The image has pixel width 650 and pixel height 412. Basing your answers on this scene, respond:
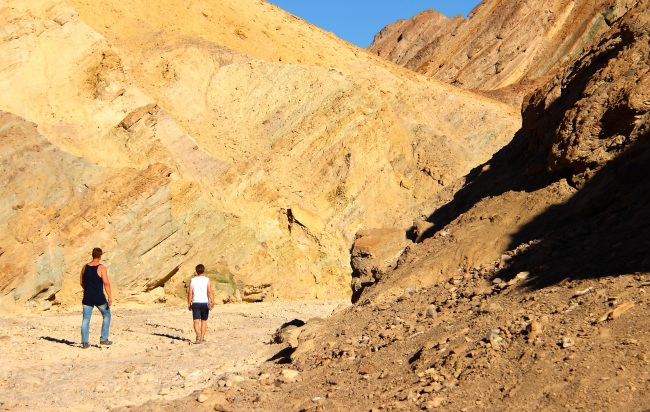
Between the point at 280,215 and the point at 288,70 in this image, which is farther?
the point at 288,70

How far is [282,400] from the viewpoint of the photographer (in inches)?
277

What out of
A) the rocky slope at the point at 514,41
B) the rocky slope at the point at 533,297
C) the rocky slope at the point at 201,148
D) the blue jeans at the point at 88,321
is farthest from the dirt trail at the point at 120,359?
the rocky slope at the point at 514,41

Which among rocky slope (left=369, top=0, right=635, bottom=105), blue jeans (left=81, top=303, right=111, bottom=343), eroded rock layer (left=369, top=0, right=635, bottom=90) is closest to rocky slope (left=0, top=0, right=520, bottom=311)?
blue jeans (left=81, top=303, right=111, bottom=343)

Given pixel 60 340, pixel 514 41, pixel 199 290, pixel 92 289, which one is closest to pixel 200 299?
pixel 199 290

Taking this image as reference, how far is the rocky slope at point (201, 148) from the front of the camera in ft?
58.9

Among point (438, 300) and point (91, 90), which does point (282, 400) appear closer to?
point (438, 300)

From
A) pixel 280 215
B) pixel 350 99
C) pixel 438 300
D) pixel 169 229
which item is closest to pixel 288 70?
pixel 350 99

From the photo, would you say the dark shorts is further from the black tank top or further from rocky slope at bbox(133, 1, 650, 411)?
rocky slope at bbox(133, 1, 650, 411)

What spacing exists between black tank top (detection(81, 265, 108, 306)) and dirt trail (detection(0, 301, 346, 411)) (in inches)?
24.4

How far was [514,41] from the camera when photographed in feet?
143

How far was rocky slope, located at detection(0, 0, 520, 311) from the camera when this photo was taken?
18.0 meters

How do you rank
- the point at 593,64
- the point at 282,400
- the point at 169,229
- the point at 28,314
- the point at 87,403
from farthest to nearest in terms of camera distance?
the point at 169,229 < the point at 28,314 < the point at 593,64 < the point at 87,403 < the point at 282,400

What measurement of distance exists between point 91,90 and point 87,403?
525 inches

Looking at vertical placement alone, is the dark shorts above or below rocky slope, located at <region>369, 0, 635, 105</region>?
below
